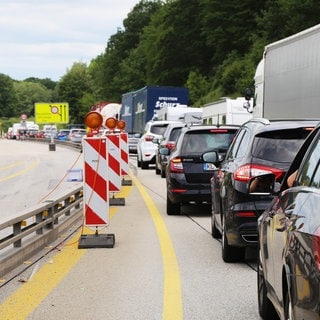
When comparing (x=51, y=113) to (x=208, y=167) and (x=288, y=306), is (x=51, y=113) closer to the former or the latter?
(x=208, y=167)

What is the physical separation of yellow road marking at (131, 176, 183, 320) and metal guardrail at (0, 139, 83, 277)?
1.51 m

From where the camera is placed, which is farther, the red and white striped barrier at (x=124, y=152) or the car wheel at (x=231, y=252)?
the red and white striped barrier at (x=124, y=152)

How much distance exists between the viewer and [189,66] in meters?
82.9

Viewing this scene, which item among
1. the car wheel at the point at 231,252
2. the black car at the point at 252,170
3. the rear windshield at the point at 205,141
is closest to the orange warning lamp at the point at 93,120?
the black car at the point at 252,170

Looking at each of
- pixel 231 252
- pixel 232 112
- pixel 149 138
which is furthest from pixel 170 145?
pixel 231 252

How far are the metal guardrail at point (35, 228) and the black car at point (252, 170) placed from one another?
241cm

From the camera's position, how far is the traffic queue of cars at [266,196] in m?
3.99

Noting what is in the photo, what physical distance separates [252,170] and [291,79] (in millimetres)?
11800

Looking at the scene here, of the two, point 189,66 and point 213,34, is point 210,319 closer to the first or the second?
point 213,34

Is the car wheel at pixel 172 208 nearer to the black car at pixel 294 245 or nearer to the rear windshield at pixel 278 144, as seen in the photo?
the rear windshield at pixel 278 144

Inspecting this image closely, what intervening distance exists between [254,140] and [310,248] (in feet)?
16.4

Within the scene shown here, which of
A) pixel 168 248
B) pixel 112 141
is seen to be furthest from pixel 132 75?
pixel 168 248

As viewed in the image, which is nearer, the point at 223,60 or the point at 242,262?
the point at 242,262

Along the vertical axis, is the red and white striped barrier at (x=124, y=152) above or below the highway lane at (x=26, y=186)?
above
